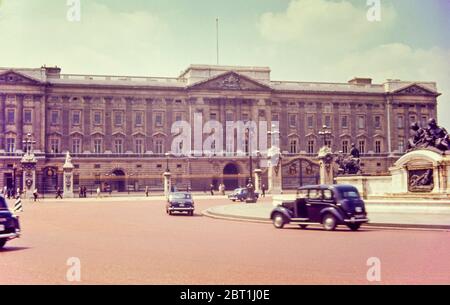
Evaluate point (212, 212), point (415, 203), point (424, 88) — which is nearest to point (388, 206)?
point (415, 203)

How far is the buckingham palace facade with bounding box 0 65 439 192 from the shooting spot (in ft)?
253

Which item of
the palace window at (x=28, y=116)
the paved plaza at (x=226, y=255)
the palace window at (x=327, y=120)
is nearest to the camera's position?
the paved plaza at (x=226, y=255)

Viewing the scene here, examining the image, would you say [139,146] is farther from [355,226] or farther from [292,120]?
[355,226]

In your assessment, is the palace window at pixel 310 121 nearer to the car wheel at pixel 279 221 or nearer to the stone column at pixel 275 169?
Answer: the stone column at pixel 275 169

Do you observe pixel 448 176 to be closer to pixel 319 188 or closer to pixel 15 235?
pixel 319 188

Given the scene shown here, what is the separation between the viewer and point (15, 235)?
14.9 m

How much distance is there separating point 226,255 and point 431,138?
19.4m

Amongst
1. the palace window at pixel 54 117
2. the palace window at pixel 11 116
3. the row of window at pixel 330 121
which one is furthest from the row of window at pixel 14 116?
the row of window at pixel 330 121

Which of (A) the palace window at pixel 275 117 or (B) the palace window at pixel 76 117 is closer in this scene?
(B) the palace window at pixel 76 117

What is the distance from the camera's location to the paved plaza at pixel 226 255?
33.7 feet

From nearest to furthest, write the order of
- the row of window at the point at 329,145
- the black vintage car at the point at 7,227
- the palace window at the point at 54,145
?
the black vintage car at the point at 7,227, the palace window at the point at 54,145, the row of window at the point at 329,145

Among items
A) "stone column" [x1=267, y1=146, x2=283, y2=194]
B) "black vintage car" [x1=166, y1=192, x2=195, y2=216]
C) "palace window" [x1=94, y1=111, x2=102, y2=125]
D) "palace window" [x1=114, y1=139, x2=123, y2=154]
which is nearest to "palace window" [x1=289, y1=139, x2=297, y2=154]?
"palace window" [x1=114, y1=139, x2=123, y2=154]

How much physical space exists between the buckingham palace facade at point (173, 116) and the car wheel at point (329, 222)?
177 feet

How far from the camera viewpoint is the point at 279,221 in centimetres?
2105
